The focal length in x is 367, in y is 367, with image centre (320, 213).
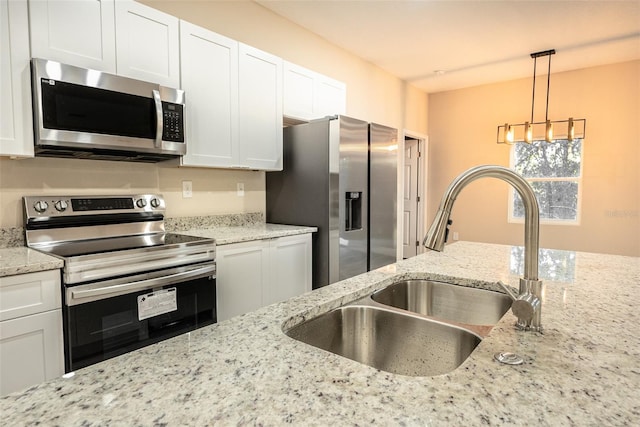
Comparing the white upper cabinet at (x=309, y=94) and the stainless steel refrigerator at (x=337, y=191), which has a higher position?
the white upper cabinet at (x=309, y=94)

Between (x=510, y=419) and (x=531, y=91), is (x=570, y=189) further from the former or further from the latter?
(x=510, y=419)

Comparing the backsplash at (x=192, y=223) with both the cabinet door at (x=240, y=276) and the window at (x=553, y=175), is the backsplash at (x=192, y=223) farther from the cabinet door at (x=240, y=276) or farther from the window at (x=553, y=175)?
the window at (x=553, y=175)

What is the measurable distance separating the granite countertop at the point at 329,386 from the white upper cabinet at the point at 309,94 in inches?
98.0

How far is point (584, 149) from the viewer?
473 cm

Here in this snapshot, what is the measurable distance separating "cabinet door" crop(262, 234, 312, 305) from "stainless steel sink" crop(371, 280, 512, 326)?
4.31 feet

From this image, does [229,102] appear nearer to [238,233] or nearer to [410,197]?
[238,233]

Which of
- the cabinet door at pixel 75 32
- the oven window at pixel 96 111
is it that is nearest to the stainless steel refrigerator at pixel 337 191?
the oven window at pixel 96 111

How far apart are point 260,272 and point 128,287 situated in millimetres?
911

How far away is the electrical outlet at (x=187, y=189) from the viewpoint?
2664 mm

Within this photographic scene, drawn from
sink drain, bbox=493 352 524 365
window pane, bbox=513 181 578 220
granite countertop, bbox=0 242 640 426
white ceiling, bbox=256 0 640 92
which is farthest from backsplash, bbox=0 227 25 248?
window pane, bbox=513 181 578 220

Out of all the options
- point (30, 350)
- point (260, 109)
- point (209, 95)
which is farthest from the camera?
point (260, 109)

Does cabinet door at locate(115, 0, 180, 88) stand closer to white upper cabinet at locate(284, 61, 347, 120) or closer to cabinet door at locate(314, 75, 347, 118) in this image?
white upper cabinet at locate(284, 61, 347, 120)

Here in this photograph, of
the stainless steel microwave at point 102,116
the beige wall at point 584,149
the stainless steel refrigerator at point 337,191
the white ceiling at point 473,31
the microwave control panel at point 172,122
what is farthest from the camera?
the beige wall at point 584,149

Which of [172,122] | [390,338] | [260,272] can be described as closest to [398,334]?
[390,338]
